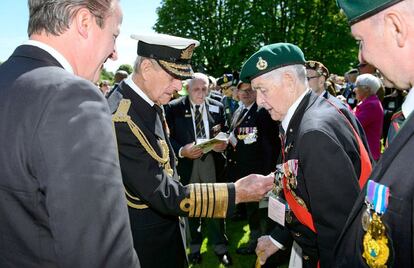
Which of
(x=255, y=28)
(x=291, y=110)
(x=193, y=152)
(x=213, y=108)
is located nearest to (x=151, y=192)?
(x=291, y=110)

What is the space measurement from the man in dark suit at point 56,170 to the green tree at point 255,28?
2786 cm

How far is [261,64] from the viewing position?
2678 mm

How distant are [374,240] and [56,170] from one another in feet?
3.47

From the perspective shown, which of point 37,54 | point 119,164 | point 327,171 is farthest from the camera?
point 327,171

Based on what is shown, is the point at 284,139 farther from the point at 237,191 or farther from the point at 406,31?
the point at 406,31

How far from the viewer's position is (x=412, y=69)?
1.21m

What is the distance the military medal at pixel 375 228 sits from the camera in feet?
3.65

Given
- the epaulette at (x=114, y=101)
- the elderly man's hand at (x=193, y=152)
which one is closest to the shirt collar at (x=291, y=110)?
the epaulette at (x=114, y=101)

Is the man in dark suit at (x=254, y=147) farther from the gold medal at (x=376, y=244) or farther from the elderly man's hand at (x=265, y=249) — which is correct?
the gold medal at (x=376, y=244)

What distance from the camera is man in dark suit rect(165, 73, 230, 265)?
5.26 m

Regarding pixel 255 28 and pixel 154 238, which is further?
pixel 255 28

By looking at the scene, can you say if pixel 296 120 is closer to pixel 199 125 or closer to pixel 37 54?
pixel 37 54

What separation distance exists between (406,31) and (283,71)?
1.46m

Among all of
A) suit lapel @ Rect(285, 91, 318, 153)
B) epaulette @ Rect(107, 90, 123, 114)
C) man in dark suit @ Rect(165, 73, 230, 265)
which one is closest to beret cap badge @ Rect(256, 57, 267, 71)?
suit lapel @ Rect(285, 91, 318, 153)
